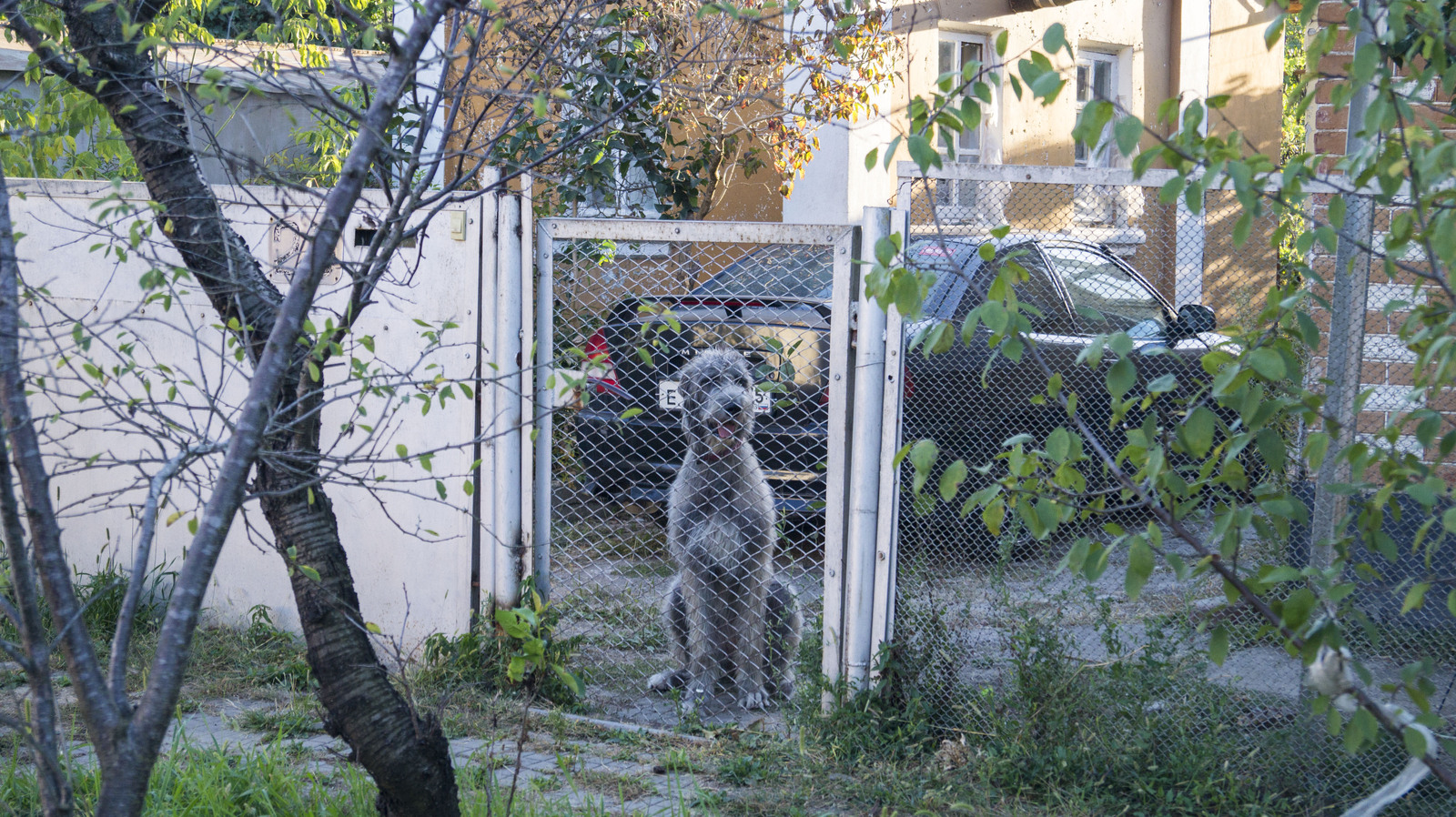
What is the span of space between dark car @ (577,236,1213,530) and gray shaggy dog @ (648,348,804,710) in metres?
0.16

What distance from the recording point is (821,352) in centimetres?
468

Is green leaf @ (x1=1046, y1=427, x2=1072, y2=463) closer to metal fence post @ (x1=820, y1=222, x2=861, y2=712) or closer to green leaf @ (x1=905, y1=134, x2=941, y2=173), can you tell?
green leaf @ (x1=905, y1=134, x2=941, y2=173)

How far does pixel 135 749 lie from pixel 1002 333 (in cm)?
166

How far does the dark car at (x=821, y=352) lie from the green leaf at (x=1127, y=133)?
662 millimetres

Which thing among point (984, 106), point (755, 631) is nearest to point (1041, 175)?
point (755, 631)

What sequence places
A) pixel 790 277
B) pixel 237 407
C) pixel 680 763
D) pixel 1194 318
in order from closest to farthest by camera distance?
pixel 1194 318 < pixel 680 763 < pixel 237 407 < pixel 790 277

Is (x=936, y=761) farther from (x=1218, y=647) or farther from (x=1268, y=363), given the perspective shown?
(x=1268, y=363)

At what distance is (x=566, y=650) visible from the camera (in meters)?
4.29

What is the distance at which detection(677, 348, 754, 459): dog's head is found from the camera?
14.2 feet

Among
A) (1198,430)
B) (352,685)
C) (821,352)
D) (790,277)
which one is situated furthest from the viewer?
(790,277)

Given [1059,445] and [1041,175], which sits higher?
[1041,175]

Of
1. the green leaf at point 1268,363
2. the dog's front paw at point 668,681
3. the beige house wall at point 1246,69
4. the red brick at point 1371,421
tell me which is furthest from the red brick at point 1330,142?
the beige house wall at point 1246,69

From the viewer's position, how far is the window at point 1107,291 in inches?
143

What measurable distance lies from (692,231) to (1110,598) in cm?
197
